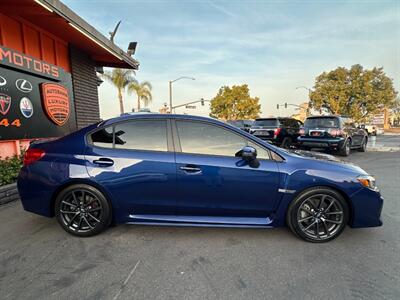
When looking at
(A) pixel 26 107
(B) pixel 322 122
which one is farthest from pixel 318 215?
(B) pixel 322 122

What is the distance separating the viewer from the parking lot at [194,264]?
2.18 metres

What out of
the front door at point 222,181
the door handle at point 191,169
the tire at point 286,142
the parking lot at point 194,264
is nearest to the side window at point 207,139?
the front door at point 222,181

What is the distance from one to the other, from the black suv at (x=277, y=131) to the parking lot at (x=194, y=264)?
7692 millimetres

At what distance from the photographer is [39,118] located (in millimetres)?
6281

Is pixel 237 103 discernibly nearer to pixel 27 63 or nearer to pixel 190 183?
pixel 27 63

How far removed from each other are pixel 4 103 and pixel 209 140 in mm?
4825

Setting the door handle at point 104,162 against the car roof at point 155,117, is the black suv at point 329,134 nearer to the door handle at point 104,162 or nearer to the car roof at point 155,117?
the car roof at point 155,117

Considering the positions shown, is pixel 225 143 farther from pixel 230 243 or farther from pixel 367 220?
pixel 367 220

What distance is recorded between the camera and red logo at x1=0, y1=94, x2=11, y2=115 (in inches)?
205

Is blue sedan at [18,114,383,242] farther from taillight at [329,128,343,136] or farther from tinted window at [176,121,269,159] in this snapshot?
taillight at [329,128,343,136]

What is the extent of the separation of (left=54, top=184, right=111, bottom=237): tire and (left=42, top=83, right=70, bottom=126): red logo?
14.2 feet

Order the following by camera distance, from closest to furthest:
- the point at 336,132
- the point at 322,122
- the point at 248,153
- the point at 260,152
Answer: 1. the point at 248,153
2. the point at 260,152
3. the point at 336,132
4. the point at 322,122

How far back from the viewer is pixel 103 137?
315cm

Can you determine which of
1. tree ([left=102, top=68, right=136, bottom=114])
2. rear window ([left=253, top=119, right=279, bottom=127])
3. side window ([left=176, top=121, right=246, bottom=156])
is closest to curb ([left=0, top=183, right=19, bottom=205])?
side window ([left=176, top=121, right=246, bottom=156])
